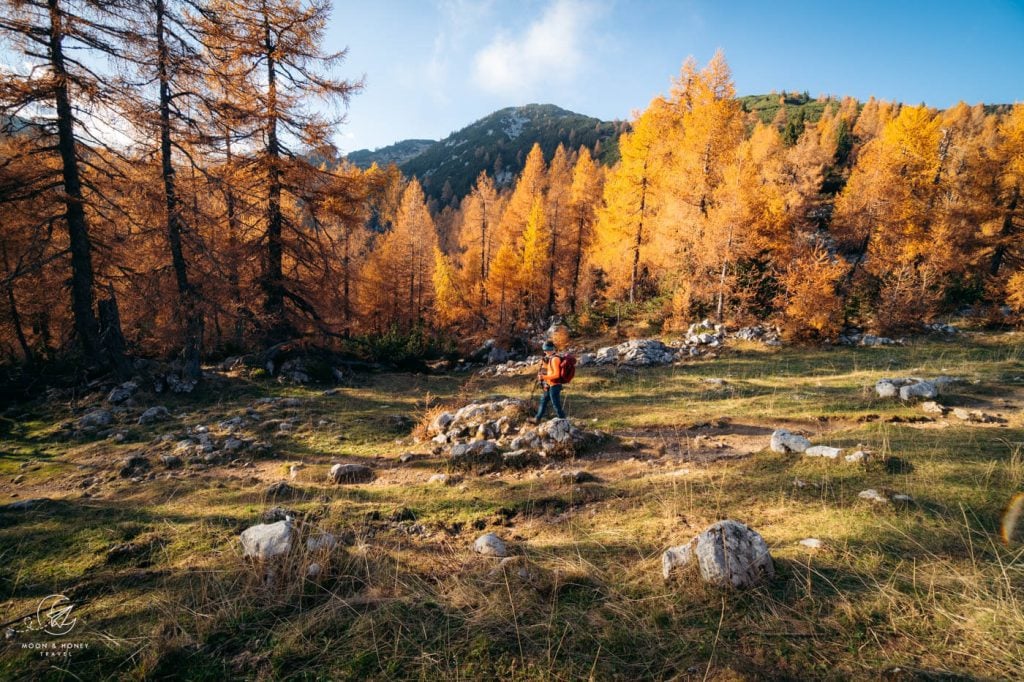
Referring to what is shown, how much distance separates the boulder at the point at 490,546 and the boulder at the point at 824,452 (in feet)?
14.2

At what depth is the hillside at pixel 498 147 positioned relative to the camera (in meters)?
114

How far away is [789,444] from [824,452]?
495mm

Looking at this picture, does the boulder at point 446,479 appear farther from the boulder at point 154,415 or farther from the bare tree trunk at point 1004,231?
the bare tree trunk at point 1004,231

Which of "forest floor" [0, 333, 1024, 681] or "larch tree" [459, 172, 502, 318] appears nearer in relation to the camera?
"forest floor" [0, 333, 1024, 681]

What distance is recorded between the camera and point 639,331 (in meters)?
23.1

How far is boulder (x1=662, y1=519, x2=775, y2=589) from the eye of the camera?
2754 millimetres

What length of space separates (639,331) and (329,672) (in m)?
22.7

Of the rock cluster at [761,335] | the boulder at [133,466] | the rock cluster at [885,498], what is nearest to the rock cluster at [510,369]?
the rock cluster at [761,335]

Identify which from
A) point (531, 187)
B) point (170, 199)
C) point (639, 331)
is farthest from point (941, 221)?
point (170, 199)

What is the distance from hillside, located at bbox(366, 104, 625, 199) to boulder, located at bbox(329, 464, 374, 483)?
319 ft

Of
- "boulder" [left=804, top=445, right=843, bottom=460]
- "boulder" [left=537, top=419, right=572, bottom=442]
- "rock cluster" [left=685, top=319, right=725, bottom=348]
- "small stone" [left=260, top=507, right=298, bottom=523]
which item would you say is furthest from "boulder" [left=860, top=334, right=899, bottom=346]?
"small stone" [left=260, top=507, right=298, bottom=523]

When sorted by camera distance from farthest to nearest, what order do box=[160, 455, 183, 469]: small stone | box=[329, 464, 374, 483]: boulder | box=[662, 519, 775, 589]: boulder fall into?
box=[160, 455, 183, 469]: small stone
box=[329, 464, 374, 483]: boulder
box=[662, 519, 775, 589]: boulder

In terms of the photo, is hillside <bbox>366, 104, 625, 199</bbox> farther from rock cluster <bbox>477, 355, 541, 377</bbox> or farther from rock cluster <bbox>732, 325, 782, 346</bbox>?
rock cluster <bbox>477, 355, 541, 377</bbox>

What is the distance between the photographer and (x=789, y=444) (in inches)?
222
